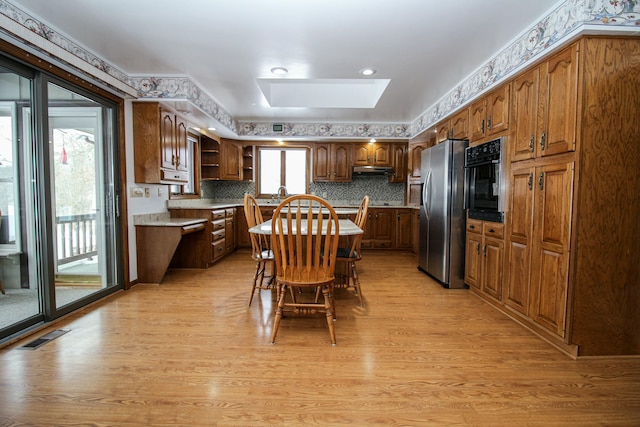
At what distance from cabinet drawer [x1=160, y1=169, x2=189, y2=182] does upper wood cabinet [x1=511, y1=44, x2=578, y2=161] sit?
3516 millimetres

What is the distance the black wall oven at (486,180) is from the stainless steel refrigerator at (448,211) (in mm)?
99

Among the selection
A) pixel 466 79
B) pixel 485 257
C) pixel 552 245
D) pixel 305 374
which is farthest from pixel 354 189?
pixel 305 374

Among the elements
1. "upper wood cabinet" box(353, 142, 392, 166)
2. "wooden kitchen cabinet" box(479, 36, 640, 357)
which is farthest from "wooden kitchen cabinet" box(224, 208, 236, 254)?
"wooden kitchen cabinet" box(479, 36, 640, 357)

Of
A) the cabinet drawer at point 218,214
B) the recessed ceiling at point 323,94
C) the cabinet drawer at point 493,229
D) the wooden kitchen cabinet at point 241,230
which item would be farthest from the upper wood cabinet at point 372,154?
the cabinet drawer at point 493,229

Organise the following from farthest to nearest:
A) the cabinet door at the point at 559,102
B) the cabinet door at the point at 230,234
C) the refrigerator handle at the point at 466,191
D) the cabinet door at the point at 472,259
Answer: the cabinet door at the point at 230,234 → the refrigerator handle at the point at 466,191 → the cabinet door at the point at 472,259 → the cabinet door at the point at 559,102

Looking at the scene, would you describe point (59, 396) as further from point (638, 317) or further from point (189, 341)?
point (638, 317)

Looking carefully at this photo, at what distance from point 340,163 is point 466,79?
108 inches

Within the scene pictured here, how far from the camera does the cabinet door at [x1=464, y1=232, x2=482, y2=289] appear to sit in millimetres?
2896

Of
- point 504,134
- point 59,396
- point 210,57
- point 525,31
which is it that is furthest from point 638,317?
point 210,57

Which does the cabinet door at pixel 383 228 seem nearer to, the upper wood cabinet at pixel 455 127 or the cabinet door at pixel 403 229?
the cabinet door at pixel 403 229

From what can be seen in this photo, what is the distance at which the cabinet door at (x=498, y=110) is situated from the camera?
2467 mm

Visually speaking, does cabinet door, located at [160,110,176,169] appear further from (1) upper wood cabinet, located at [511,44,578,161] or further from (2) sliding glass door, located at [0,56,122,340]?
(1) upper wood cabinet, located at [511,44,578,161]

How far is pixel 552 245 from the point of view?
76.3 inches

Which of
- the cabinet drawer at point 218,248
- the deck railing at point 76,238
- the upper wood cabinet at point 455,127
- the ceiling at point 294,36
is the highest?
the ceiling at point 294,36
